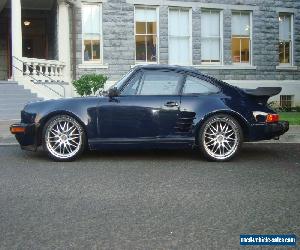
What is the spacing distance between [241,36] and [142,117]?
47.6ft

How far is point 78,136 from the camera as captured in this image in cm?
721

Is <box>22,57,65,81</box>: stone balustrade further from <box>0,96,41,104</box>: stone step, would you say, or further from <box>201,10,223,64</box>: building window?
<box>201,10,223,64</box>: building window

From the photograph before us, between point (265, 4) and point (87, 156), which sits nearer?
point (87, 156)

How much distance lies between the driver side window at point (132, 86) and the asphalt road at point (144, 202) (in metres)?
1.06

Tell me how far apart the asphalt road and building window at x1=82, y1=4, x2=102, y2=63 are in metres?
11.6

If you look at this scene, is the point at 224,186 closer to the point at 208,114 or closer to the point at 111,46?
the point at 208,114

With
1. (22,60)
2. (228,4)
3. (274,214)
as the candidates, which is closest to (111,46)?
(22,60)

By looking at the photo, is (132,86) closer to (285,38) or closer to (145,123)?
(145,123)

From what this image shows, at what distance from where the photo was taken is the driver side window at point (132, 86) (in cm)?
735

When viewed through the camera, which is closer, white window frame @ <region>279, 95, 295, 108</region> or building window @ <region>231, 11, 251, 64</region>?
building window @ <region>231, 11, 251, 64</region>

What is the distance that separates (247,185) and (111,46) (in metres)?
14.0

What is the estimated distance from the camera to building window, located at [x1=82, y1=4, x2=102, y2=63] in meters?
18.6

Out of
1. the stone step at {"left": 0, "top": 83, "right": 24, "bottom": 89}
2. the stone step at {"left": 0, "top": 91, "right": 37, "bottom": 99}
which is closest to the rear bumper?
the stone step at {"left": 0, "top": 91, "right": 37, "bottom": 99}

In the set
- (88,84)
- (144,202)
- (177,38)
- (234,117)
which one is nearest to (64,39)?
(88,84)
